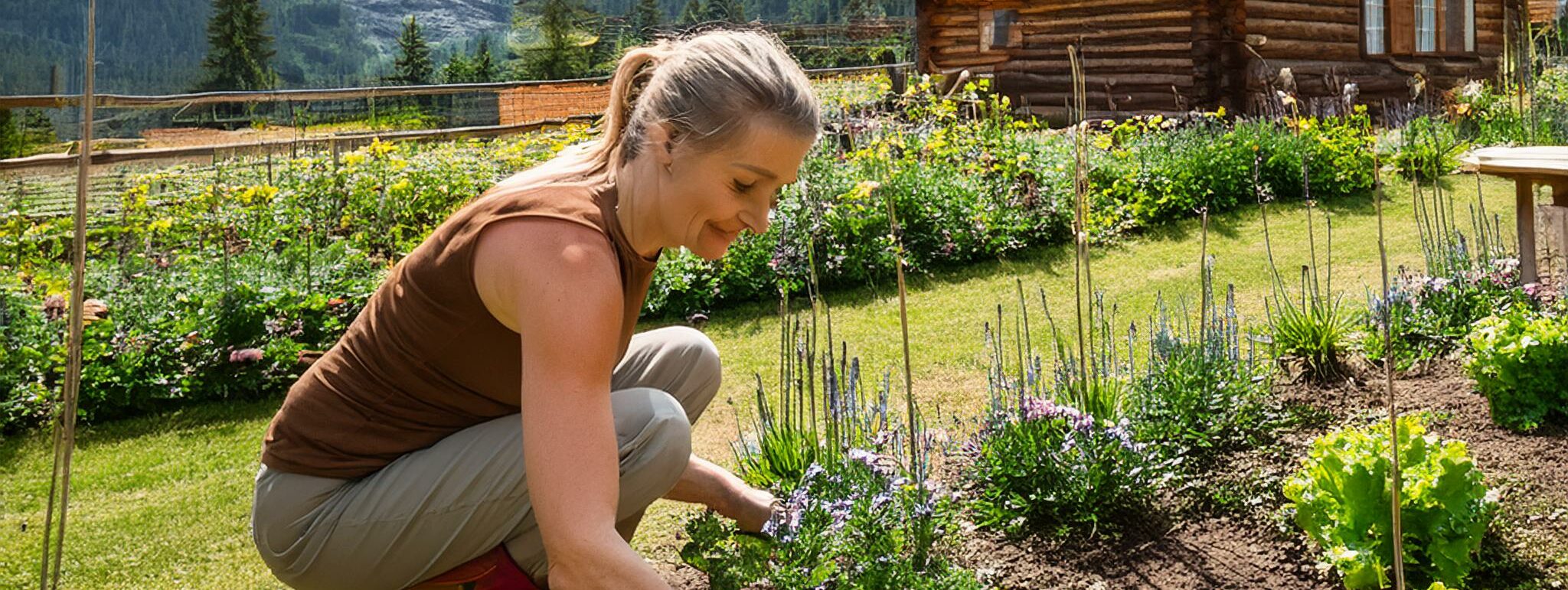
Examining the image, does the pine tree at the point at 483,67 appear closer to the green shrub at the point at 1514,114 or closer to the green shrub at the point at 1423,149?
the green shrub at the point at 1514,114

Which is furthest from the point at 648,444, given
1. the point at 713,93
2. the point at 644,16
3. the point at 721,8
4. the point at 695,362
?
the point at 721,8

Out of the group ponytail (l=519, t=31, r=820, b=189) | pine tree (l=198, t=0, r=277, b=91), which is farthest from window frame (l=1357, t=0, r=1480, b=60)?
pine tree (l=198, t=0, r=277, b=91)

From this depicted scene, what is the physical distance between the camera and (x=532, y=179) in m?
1.98

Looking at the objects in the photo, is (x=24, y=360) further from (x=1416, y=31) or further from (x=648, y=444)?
(x=1416, y=31)

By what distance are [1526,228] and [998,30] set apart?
12175mm

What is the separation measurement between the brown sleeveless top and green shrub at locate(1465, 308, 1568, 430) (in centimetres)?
222

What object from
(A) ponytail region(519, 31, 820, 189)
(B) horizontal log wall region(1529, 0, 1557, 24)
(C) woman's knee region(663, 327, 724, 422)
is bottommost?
(C) woman's knee region(663, 327, 724, 422)

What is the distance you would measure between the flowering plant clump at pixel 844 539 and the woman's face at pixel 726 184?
62cm

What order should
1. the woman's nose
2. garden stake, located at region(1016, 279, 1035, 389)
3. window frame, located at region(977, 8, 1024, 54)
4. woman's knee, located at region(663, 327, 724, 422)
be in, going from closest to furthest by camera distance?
1. the woman's nose
2. woman's knee, located at region(663, 327, 724, 422)
3. garden stake, located at region(1016, 279, 1035, 389)
4. window frame, located at region(977, 8, 1024, 54)

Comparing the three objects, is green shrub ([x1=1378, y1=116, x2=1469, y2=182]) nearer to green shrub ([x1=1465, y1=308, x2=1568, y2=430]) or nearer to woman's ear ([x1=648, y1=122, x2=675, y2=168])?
green shrub ([x1=1465, y1=308, x2=1568, y2=430])

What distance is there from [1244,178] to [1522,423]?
5323mm

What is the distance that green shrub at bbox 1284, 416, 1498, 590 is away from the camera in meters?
2.30

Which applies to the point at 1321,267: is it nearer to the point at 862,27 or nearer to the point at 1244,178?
the point at 1244,178

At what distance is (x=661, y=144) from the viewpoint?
181 cm
